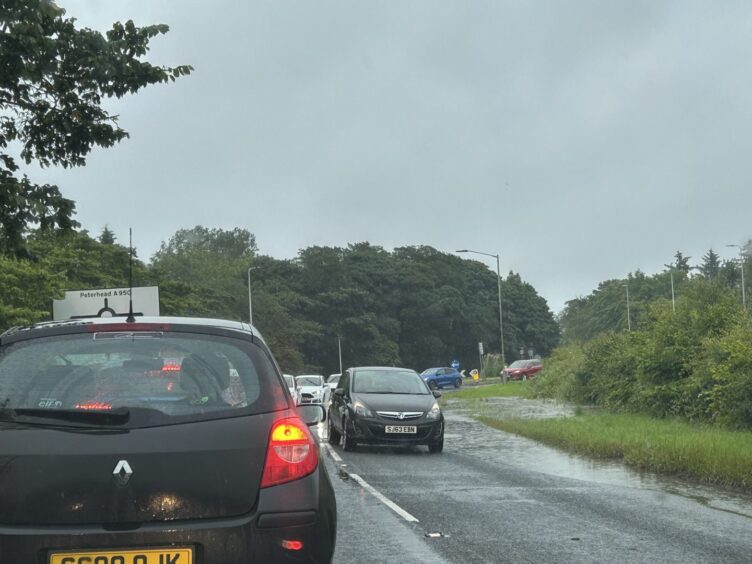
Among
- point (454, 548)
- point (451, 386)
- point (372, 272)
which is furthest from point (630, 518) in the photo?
point (372, 272)

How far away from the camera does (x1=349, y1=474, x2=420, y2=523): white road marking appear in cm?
920

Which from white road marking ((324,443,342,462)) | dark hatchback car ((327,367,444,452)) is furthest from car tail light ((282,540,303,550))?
dark hatchback car ((327,367,444,452))

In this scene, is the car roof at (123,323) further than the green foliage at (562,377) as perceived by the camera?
No

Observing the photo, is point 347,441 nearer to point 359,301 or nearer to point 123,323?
point 123,323

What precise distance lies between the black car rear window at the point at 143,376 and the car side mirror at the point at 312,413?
3.02 ft

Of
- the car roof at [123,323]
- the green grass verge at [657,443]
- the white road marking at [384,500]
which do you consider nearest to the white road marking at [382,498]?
the white road marking at [384,500]

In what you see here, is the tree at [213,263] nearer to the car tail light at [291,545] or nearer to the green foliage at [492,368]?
the green foliage at [492,368]

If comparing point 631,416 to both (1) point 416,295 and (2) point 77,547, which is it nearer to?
(2) point 77,547

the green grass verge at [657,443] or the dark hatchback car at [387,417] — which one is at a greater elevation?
the dark hatchback car at [387,417]

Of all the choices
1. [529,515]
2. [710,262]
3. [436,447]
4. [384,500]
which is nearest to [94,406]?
[529,515]

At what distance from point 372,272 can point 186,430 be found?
353ft

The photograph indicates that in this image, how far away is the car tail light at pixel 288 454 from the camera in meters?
4.35

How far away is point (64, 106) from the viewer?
41.5ft

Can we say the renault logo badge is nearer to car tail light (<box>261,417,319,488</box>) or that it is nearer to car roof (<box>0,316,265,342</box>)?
car tail light (<box>261,417,319,488</box>)
